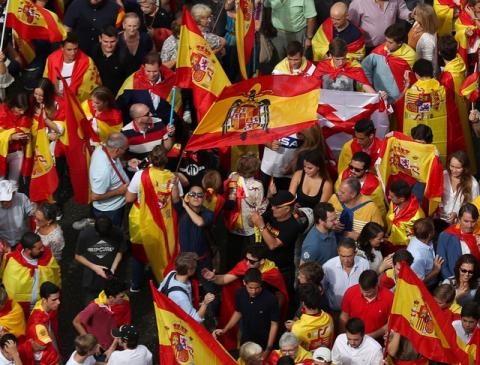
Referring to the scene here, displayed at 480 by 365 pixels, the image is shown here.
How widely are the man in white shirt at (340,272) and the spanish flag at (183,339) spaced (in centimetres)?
192

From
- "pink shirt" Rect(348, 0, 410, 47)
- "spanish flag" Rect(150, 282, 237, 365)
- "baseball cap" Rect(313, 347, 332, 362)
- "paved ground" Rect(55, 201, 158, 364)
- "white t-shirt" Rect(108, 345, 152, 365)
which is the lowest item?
"paved ground" Rect(55, 201, 158, 364)

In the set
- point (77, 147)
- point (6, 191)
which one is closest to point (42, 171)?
point (77, 147)

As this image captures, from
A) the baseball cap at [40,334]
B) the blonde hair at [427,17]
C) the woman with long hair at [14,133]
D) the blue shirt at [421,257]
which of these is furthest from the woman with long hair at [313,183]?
the baseball cap at [40,334]

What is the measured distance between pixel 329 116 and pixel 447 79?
5.03 feet

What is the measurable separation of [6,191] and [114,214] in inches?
52.4

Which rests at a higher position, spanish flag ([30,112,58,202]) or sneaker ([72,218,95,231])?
spanish flag ([30,112,58,202])

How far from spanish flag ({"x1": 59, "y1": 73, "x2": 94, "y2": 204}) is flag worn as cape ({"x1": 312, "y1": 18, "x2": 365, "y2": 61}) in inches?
144

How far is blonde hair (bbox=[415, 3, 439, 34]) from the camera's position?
63.2ft

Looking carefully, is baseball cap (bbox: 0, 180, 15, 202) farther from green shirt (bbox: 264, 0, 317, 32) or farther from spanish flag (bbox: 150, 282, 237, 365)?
green shirt (bbox: 264, 0, 317, 32)

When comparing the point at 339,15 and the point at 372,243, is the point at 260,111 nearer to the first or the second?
the point at 372,243

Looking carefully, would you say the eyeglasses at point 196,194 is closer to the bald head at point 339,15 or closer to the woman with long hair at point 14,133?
the woman with long hair at point 14,133

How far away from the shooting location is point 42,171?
1761 cm

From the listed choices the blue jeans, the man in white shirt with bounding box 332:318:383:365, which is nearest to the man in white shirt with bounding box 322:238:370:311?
the man in white shirt with bounding box 332:318:383:365

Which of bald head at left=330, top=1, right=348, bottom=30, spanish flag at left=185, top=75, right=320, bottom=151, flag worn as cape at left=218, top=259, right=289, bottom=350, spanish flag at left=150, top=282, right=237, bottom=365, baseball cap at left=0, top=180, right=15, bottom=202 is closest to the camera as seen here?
spanish flag at left=150, top=282, right=237, bottom=365
